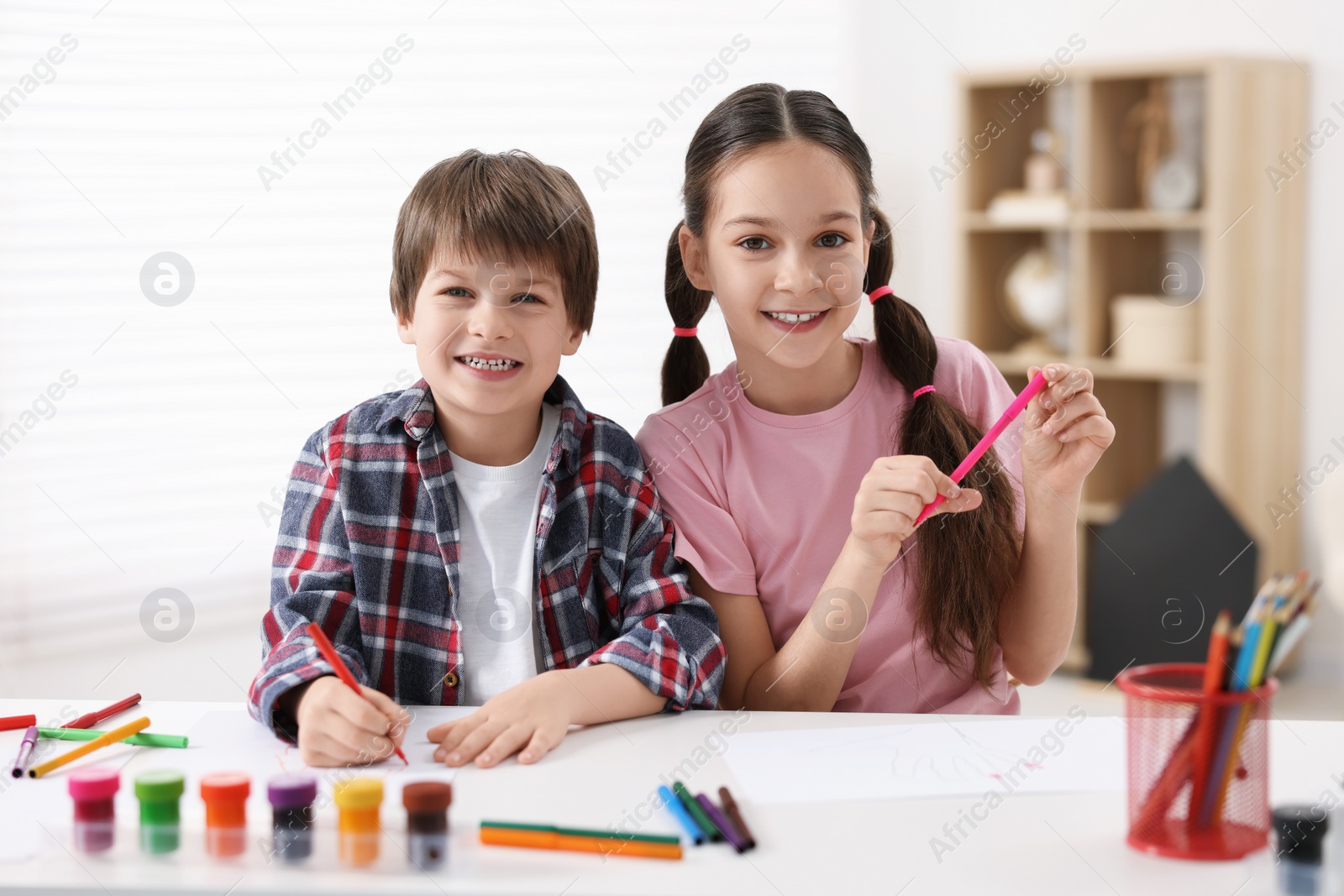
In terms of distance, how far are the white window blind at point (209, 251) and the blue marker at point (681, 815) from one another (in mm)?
1583

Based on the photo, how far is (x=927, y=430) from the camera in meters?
1.27

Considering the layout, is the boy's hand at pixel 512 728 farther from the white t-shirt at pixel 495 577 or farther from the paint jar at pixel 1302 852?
the paint jar at pixel 1302 852

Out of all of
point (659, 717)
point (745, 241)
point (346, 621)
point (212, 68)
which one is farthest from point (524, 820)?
point (212, 68)

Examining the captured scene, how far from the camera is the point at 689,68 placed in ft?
9.08

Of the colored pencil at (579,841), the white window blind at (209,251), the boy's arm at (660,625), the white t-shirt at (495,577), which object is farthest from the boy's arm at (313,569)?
the white window blind at (209,251)

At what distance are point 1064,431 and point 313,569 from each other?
2.34ft

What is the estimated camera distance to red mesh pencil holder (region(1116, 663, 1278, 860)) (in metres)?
0.75

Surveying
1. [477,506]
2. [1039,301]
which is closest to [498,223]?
[477,506]

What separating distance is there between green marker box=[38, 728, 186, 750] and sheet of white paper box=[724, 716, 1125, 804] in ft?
1.46

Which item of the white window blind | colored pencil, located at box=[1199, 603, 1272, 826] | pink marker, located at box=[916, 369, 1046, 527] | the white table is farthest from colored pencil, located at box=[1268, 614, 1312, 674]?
the white window blind

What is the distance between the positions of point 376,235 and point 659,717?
1.57 meters

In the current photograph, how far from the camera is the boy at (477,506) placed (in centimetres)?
114

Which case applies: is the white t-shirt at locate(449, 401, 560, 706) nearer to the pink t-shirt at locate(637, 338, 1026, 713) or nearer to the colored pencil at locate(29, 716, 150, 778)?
the pink t-shirt at locate(637, 338, 1026, 713)

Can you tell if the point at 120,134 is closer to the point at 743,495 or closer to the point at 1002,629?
the point at 743,495
